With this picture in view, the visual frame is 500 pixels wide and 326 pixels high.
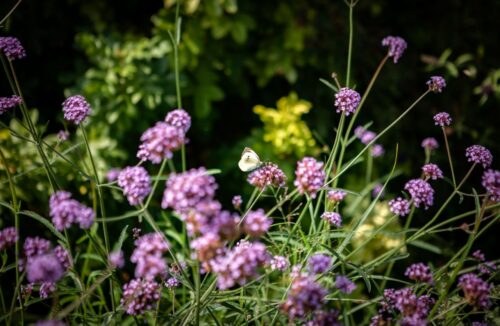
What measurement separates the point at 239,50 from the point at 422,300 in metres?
2.25

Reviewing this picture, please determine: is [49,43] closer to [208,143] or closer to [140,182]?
[208,143]

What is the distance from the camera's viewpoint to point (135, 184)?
0.95m

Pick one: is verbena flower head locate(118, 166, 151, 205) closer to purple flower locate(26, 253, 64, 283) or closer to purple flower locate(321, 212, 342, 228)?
purple flower locate(26, 253, 64, 283)

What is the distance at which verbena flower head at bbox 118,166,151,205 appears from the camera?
0.94 meters

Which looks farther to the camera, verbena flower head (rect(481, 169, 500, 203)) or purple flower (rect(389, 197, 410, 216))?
purple flower (rect(389, 197, 410, 216))

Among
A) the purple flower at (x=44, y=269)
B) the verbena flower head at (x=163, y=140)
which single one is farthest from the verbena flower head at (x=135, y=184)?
the purple flower at (x=44, y=269)

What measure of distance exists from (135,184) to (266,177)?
41cm

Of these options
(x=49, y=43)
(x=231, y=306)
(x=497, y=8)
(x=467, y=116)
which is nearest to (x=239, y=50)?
(x=49, y=43)

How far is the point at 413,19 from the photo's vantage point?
3.20m

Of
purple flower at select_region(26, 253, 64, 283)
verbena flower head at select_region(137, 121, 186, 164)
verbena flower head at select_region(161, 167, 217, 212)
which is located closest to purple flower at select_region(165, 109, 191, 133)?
verbena flower head at select_region(137, 121, 186, 164)

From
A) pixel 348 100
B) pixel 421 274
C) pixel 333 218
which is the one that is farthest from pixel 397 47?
pixel 421 274

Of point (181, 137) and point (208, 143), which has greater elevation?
point (181, 137)

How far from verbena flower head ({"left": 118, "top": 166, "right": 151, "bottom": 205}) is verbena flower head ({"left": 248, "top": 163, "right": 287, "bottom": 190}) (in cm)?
34

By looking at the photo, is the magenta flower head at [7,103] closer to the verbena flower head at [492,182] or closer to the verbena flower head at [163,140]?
the verbena flower head at [163,140]
